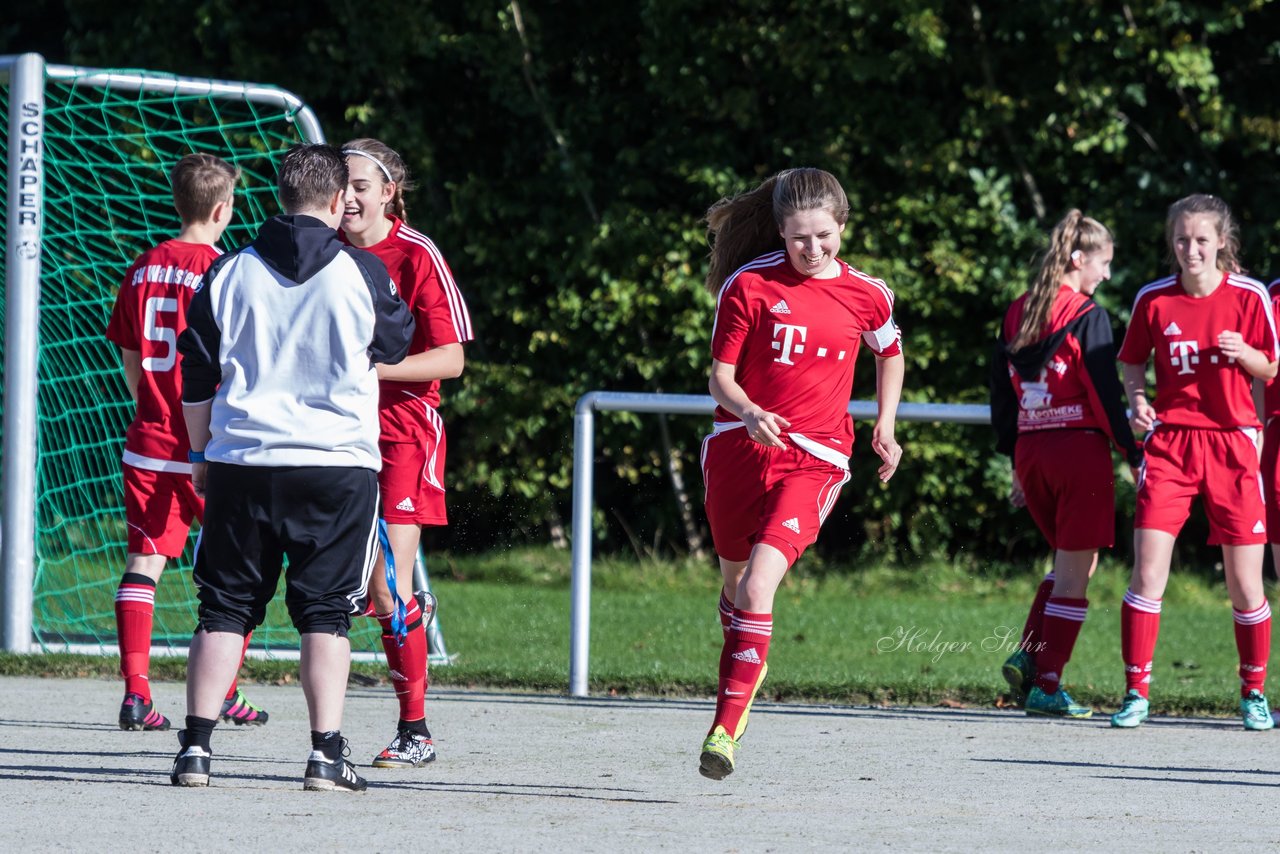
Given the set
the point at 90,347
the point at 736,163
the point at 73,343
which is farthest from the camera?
the point at 736,163

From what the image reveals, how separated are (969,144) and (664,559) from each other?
12.8 ft

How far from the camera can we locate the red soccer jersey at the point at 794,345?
16.4 ft

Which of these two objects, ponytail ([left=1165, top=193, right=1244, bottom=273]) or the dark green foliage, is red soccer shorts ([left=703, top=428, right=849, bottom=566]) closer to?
ponytail ([left=1165, top=193, right=1244, bottom=273])

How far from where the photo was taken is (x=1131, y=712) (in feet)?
21.0

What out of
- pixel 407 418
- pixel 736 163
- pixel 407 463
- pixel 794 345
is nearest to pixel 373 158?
pixel 407 418

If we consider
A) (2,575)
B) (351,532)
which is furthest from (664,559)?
(351,532)

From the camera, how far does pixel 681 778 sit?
16.7ft

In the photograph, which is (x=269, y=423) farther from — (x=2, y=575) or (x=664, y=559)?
(x=664, y=559)

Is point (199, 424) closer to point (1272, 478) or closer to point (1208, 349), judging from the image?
point (1208, 349)

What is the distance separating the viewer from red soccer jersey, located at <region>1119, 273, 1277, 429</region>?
642cm

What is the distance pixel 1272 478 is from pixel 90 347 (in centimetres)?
601

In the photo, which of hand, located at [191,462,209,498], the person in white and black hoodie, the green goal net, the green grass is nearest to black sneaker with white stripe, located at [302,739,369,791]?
the person in white and black hoodie

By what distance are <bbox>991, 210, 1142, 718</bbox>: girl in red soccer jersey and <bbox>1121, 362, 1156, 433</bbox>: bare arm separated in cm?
6

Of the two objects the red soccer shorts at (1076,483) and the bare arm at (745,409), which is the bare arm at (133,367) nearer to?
the bare arm at (745,409)
